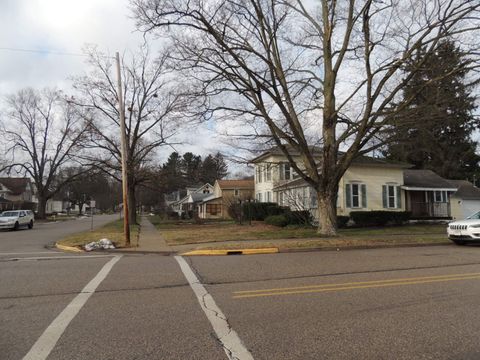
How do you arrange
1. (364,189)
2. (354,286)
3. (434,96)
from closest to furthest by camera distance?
1. (354,286)
2. (434,96)
3. (364,189)

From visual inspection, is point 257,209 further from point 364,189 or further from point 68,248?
point 68,248

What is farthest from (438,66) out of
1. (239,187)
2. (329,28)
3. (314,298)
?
(239,187)

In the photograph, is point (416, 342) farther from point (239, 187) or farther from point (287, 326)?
point (239, 187)

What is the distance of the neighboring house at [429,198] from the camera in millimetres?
34250

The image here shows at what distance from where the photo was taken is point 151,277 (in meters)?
10.2

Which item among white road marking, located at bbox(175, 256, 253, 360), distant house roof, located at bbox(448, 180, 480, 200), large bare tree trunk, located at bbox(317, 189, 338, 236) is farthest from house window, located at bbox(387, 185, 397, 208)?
white road marking, located at bbox(175, 256, 253, 360)

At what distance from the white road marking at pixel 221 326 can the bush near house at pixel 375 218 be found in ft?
72.4

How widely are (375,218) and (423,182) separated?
811 cm

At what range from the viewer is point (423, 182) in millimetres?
35781

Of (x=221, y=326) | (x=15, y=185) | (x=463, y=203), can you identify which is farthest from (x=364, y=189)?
(x=15, y=185)

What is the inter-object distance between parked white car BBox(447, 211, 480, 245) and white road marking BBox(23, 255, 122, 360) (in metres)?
13.9

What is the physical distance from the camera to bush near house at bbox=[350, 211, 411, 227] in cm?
2994

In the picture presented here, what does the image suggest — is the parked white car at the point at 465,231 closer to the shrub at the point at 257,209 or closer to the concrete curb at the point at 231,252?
the concrete curb at the point at 231,252

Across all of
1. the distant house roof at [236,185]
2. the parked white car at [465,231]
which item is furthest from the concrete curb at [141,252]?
the distant house roof at [236,185]
